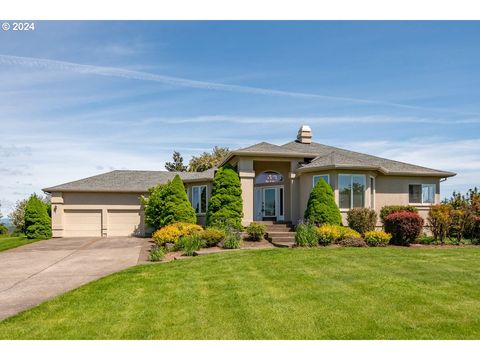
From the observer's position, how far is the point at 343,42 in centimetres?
1312

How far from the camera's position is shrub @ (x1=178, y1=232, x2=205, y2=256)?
1571 centimetres

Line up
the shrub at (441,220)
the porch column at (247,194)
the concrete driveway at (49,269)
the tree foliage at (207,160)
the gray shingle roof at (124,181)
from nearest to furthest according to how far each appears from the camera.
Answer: the concrete driveway at (49,269)
the shrub at (441,220)
the porch column at (247,194)
the gray shingle roof at (124,181)
the tree foliage at (207,160)

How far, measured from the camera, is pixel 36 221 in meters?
26.6

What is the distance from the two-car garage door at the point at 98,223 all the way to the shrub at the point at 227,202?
8.98 m

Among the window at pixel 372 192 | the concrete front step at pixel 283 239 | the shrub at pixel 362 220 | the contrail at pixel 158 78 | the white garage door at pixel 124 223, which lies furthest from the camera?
the white garage door at pixel 124 223

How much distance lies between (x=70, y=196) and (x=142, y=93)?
47.9 ft

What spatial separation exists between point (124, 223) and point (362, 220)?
54.1 feet

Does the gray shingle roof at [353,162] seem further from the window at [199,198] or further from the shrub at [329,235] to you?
the window at [199,198]

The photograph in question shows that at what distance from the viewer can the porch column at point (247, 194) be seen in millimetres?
21281

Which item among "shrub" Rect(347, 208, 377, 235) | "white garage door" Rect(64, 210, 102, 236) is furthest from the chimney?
"white garage door" Rect(64, 210, 102, 236)

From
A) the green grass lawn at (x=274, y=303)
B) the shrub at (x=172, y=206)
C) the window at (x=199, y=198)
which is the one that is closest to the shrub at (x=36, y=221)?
the shrub at (x=172, y=206)

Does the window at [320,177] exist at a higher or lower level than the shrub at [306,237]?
higher
